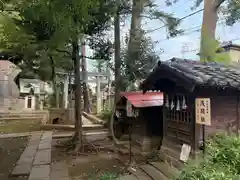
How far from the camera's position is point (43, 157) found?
8750 mm

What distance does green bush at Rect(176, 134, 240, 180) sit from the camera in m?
3.41

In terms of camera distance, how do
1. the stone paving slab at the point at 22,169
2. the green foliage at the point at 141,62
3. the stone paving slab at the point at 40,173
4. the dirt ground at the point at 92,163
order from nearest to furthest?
1. the stone paving slab at the point at 40,173
2. the stone paving slab at the point at 22,169
3. the dirt ground at the point at 92,163
4. the green foliage at the point at 141,62

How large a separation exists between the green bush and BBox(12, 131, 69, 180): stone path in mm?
3987

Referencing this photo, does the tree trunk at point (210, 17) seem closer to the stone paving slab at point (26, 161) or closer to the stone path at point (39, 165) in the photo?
the stone path at point (39, 165)

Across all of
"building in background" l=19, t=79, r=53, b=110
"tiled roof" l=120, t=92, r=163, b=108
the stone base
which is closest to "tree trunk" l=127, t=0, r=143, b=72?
"tiled roof" l=120, t=92, r=163, b=108

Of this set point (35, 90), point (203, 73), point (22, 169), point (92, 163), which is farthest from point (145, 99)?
point (35, 90)

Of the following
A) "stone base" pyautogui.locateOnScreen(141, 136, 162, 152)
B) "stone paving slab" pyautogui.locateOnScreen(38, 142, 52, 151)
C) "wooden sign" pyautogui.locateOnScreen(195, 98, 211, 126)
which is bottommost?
"stone paving slab" pyautogui.locateOnScreen(38, 142, 52, 151)

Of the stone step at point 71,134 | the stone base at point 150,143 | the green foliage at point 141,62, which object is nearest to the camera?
the stone base at point 150,143

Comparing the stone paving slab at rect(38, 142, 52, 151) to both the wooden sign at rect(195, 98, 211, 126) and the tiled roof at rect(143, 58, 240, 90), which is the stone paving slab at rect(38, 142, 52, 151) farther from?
the wooden sign at rect(195, 98, 211, 126)

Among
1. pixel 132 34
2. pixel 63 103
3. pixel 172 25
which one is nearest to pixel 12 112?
pixel 63 103

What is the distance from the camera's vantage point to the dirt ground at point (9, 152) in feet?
24.8

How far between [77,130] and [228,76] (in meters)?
5.91

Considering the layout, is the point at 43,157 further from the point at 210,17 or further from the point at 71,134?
the point at 210,17

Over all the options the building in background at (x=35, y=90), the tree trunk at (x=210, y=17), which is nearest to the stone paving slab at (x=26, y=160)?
the tree trunk at (x=210, y=17)
